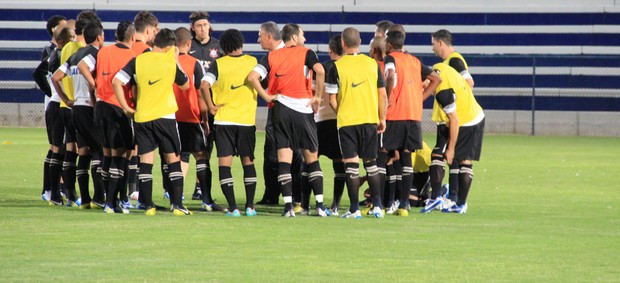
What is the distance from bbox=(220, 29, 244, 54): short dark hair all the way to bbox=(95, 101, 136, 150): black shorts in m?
1.23

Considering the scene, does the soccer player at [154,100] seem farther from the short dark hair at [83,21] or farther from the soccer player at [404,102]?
the soccer player at [404,102]

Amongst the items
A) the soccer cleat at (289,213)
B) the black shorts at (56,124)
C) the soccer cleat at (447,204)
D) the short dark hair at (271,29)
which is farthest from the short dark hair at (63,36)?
the soccer cleat at (447,204)

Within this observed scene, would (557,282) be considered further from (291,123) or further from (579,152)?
(579,152)

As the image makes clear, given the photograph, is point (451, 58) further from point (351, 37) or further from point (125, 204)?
point (125, 204)

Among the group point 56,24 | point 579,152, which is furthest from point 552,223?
point 579,152

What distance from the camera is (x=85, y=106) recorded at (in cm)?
1344

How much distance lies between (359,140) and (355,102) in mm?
374

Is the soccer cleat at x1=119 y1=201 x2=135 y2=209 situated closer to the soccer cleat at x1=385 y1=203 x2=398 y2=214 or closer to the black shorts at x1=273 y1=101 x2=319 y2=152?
the black shorts at x1=273 y1=101 x2=319 y2=152

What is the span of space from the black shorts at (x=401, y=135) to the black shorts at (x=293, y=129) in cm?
79

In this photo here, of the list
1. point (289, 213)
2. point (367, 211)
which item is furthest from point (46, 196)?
point (367, 211)

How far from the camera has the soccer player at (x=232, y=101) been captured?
12.7m

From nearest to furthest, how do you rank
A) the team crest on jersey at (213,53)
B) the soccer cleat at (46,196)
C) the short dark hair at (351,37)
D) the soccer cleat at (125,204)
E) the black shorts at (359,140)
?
the short dark hair at (351,37) → the black shorts at (359,140) → the soccer cleat at (125,204) → the soccer cleat at (46,196) → the team crest on jersey at (213,53)

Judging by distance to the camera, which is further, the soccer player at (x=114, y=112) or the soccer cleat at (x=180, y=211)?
the soccer player at (x=114, y=112)

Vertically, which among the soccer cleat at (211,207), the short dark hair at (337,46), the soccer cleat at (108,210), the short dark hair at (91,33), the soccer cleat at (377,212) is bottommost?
the soccer cleat at (211,207)
